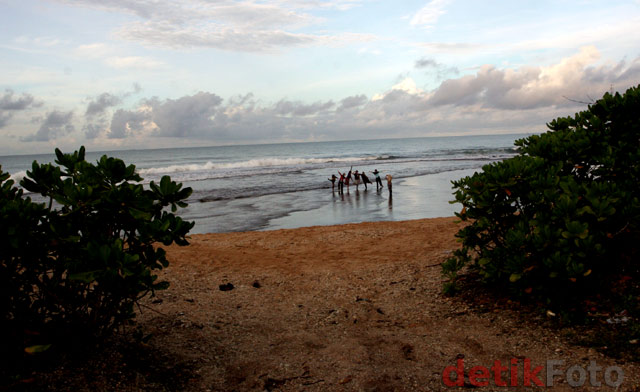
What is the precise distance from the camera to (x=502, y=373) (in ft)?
11.2

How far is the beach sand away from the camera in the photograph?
3557mm

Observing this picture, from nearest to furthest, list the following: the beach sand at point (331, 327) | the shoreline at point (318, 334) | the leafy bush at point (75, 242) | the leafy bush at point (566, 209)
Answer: the leafy bush at point (75, 242) < the shoreline at point (318, 334) < the beach sand at point (331, 327) < the leafy bush at point (566, 209)

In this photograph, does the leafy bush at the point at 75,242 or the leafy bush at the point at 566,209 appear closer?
the leafy bush at the point at 75,242

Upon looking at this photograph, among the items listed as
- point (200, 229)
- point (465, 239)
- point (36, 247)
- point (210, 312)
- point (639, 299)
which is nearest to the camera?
point (36, 247)

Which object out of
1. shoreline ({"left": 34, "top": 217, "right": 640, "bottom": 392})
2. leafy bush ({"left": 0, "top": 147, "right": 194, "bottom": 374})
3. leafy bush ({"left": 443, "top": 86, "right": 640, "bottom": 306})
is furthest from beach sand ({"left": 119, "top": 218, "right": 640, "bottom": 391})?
leafy bush ({"left": 0, "top": 147, "right": 194, "bottom": 374})

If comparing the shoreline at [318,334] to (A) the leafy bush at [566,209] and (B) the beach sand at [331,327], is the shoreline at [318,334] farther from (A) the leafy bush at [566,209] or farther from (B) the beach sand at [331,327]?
(A) the leafy bush at [566,209]

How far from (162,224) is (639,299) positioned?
15.1 feet

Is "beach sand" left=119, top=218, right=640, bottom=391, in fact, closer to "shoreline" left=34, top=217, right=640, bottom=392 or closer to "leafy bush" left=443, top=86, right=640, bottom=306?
"shoreline" left=34, top=217, right=640, bottom=392

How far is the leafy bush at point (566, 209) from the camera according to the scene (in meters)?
3.92

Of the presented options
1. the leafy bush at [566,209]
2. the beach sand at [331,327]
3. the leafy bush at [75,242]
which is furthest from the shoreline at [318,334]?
the leafy bush at [566,209]

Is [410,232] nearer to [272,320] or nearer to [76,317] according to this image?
[272,320]

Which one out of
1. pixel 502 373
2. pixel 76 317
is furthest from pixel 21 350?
pixel 502 373

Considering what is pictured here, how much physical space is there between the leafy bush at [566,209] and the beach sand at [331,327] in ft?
1.93

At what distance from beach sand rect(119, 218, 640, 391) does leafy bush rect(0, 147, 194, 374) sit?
805 millimetres
